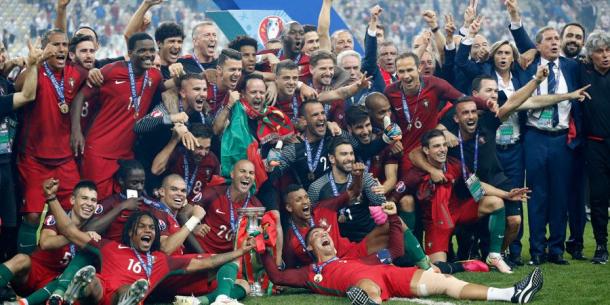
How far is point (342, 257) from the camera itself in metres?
8.75

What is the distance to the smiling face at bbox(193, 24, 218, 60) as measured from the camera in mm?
9617

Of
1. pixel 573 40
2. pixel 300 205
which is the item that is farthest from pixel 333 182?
pixel 573 40

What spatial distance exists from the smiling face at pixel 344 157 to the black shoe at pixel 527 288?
5.99 ft

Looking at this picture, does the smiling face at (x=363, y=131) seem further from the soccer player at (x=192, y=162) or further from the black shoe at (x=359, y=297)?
the black shoe at (x=359, y=297)

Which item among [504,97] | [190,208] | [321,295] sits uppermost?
[504,97]

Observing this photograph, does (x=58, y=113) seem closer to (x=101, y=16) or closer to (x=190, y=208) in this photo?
(x=190, y=208)

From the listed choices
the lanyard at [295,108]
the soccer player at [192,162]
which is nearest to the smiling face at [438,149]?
the lanyard at [295,108]

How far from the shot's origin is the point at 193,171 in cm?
893

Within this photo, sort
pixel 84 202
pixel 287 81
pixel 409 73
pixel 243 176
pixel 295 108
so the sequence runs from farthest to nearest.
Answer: pixel 409 73 → pixel 295 108 → pixel 287 81 → pixel 243 176 → pixel 84 202

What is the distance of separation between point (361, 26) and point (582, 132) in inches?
867

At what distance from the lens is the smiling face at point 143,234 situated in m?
7.77

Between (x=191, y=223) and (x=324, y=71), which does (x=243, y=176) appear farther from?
(x=324, y=71)

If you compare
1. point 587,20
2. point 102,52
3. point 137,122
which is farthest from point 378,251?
point 587,20

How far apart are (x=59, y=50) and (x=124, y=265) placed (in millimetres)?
1831
